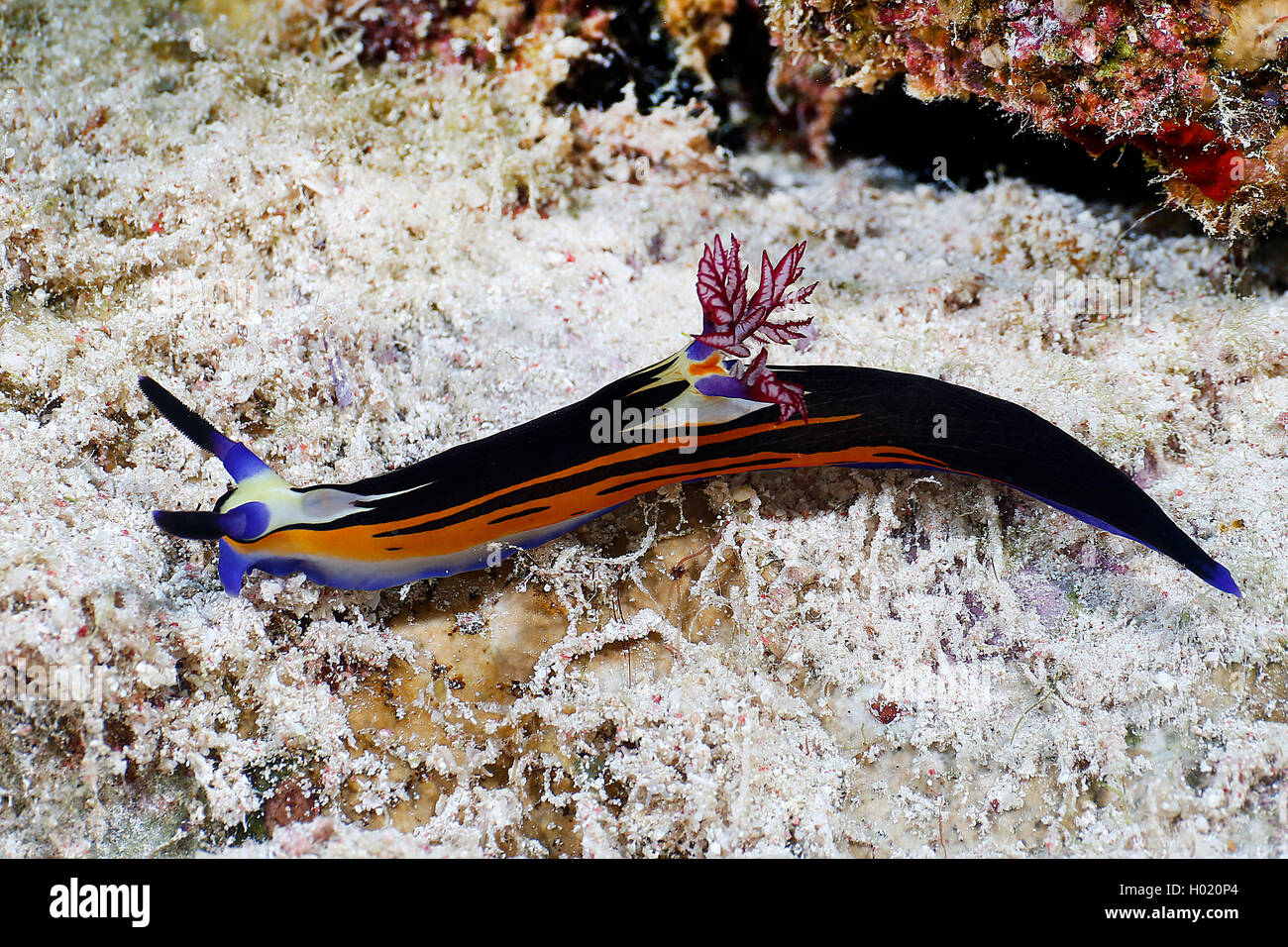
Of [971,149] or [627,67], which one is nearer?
[971,149]

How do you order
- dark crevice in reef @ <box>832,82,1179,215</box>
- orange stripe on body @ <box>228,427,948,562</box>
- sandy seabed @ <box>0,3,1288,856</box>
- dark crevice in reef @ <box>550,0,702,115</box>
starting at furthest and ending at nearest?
dark crevice in reef @ <box>550,0,702,115</box> → dark crevice in reef @ <box>832,82,1179,215</box> → orange stripe on body @ <box>228,427,948,562</box> → sandy seabed @ <box>0,3,1288,856</box>

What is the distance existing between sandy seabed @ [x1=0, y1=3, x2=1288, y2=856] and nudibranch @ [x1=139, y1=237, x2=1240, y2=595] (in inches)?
7.1

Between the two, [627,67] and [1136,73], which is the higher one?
[627,67]

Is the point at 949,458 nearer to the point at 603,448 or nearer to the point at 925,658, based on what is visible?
the point at 925,658

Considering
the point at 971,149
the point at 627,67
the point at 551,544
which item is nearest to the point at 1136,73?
the point at 971,149

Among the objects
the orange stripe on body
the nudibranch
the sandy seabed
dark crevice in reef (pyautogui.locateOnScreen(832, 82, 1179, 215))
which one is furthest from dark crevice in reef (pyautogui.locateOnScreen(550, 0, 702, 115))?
the orange stripe on body

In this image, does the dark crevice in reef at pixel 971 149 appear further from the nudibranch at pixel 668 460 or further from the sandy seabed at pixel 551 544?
the nudibranch at pixel 668 460

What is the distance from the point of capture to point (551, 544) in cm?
270

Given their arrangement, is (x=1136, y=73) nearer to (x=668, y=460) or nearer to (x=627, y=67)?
(x=668, y=460)

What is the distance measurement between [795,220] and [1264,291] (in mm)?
2113

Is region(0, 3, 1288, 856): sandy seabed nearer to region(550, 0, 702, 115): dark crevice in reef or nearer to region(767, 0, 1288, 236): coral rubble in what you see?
region(550, 0, 702, 115): dark crevice in reef

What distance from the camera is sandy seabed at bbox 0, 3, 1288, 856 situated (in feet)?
7.46

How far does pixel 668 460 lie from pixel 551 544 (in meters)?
0.54
